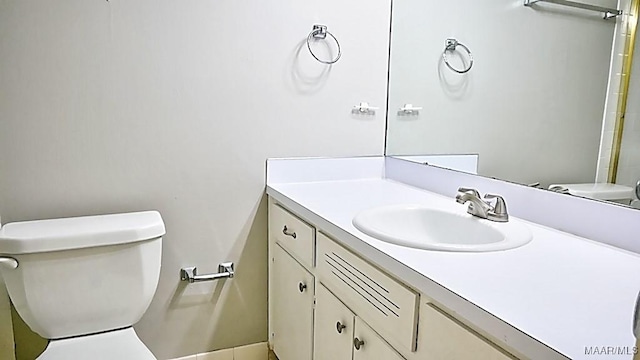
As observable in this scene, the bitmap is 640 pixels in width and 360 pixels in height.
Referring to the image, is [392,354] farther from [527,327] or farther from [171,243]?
[171,243]

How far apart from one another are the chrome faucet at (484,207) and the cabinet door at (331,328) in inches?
19.2

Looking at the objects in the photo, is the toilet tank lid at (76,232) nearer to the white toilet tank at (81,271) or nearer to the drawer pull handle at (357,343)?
the white toilet tank at (81,271)

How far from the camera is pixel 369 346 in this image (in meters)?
1.15

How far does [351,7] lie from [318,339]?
1.32 metres

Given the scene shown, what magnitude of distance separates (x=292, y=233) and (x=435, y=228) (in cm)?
50

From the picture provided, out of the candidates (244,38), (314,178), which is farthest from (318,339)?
(244,38)

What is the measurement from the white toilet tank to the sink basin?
2.45 ft

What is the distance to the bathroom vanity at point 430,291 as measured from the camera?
0.74m

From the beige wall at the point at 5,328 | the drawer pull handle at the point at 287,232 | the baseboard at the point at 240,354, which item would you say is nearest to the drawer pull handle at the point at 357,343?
the drawer pull handle at the point at 287,232

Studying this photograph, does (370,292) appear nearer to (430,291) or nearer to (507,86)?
(430,291)

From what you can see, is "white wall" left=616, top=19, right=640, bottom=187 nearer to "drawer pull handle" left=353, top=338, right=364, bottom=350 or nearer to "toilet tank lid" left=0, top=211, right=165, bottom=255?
"drawer pull handle" left=353, top=338, right=364, bottom=350

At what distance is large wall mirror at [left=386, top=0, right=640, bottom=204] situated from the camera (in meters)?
1.25

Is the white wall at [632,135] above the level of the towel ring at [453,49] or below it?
below
